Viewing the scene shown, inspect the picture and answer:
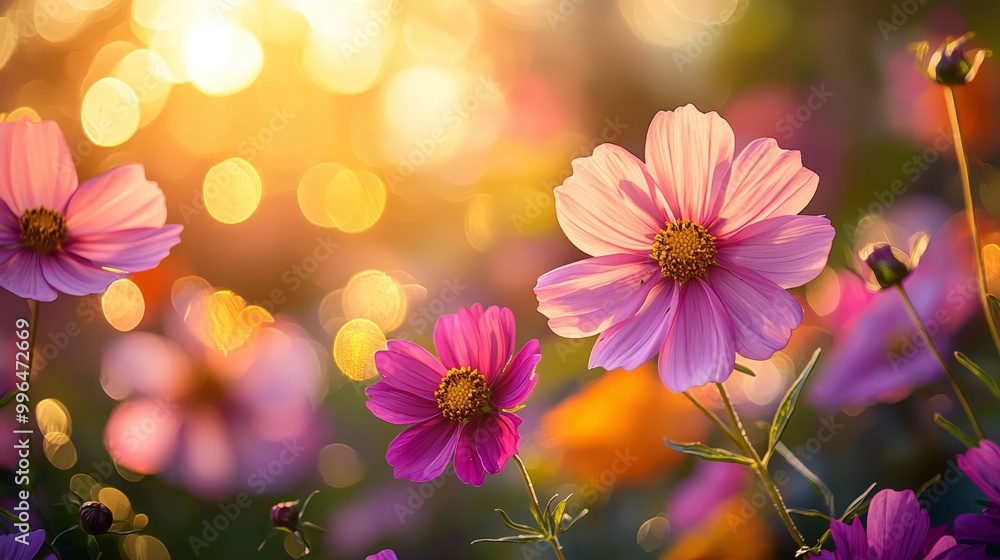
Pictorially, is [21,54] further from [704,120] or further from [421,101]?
[704,120]

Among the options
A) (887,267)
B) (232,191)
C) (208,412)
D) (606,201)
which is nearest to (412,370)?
(606,201)

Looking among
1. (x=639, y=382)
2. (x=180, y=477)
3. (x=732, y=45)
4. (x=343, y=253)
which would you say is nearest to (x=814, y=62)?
(x=732, y=45)

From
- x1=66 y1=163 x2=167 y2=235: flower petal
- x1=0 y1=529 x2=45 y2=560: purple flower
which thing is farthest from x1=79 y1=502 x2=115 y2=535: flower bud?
x1=66 y1=163 x2=167 y2=235: flower petal

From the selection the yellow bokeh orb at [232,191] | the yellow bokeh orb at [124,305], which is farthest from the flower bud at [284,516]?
the yellow bokeh orb at [232,191]

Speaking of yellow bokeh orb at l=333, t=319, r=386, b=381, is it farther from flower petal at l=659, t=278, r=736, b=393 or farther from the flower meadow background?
flower petal at l=659, t=278, r=736, b=393

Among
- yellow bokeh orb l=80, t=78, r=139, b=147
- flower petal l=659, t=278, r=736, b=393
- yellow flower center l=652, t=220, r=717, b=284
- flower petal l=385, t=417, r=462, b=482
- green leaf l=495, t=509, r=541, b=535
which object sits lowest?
green leaf l=495, t=509, r=541, b=535

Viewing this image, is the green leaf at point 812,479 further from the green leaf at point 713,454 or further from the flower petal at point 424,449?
the flower petal at point 424,449
